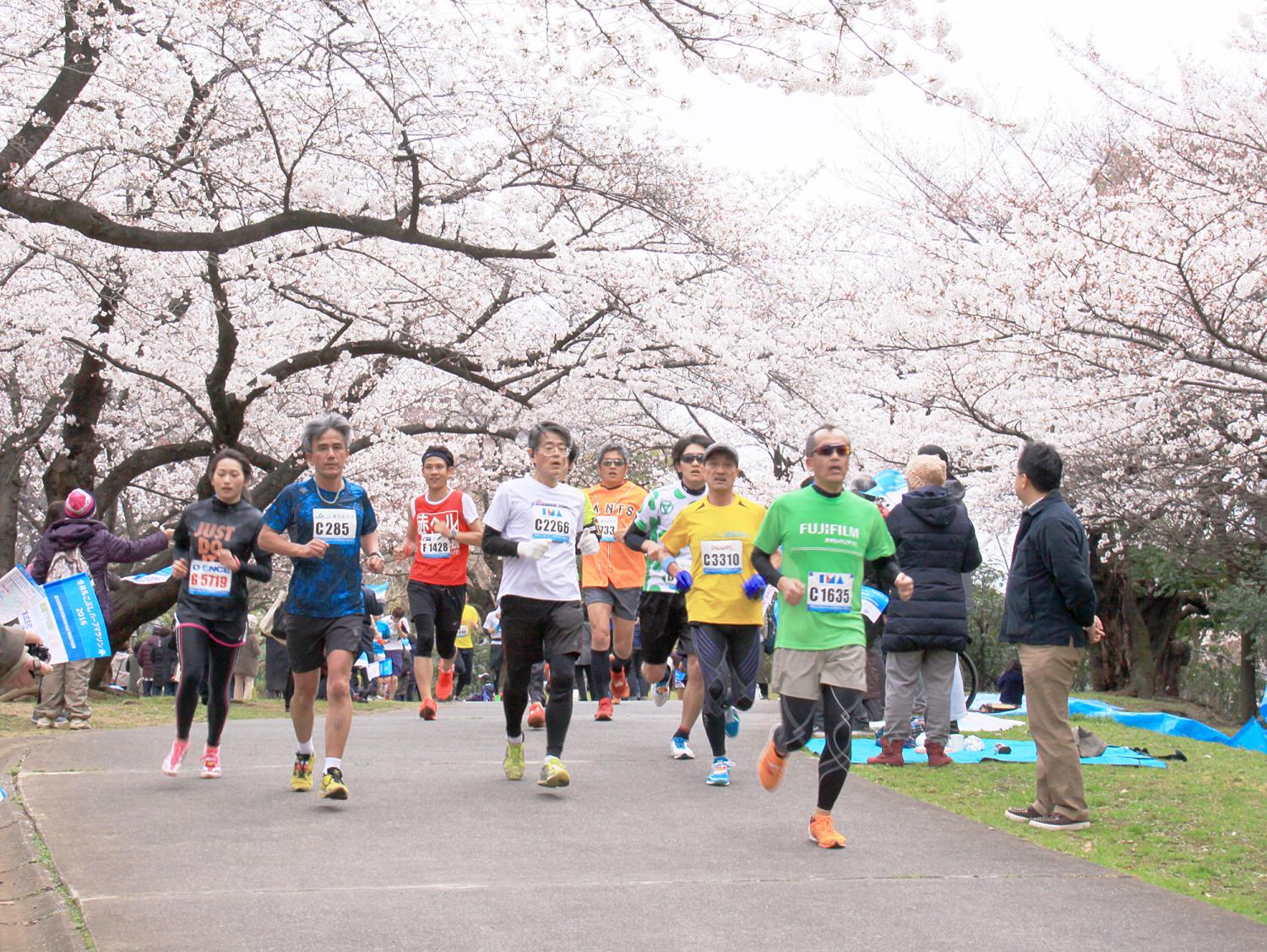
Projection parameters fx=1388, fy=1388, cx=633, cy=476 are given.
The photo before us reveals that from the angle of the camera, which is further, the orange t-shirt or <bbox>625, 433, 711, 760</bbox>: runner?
the orange t-shirt

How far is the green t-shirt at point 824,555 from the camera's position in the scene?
20.2ft

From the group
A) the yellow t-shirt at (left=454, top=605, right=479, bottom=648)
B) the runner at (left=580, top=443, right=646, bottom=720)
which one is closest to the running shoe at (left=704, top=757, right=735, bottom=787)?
the runner at (left=580, top=443, right=646, bottom=720)

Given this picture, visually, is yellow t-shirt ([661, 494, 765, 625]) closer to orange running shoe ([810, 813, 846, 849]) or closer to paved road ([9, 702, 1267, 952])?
paved road ([9, 702, 1267, 952])

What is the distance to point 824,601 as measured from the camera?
617 cm

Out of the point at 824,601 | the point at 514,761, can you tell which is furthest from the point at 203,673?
the point at 824,601

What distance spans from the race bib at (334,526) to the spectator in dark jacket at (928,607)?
11.3ft

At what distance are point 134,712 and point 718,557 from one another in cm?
910

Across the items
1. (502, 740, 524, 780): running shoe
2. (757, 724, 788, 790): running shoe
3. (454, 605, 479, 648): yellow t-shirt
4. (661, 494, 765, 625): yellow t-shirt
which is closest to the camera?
(757, 724, 788, 790): running shoe

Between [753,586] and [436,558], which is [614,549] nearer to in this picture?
[436,558]

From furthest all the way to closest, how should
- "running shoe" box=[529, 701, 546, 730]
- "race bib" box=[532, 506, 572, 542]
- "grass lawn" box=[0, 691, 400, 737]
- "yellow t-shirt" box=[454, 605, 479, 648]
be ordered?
1. "yellow t-shirt" box=[454, 605, 479, 648]
2. "grass lawn" box=[0, 691, 400, 737]
3. "running shoe" box=[529, 701, 546, 730]
4. "race bib" box=[532, 506, 572, 542]

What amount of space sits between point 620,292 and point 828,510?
12.3 m

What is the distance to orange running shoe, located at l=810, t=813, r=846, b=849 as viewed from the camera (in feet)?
19.6

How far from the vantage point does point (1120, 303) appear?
13180mm

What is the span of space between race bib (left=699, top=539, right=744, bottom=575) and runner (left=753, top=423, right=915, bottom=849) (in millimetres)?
1179
